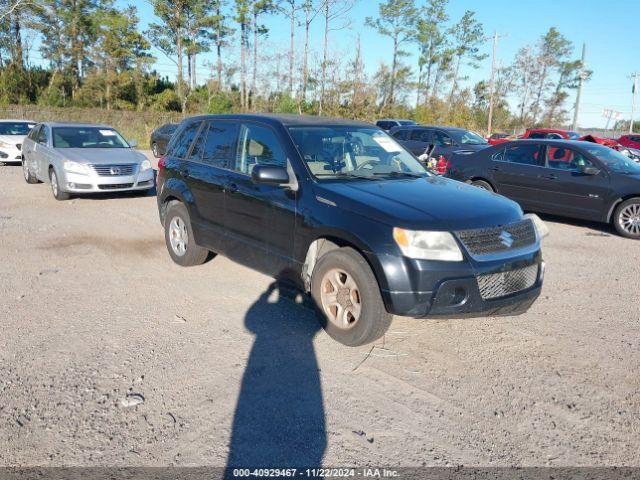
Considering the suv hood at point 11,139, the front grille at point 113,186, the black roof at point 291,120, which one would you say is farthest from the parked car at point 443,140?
the suv hood at point 11,139

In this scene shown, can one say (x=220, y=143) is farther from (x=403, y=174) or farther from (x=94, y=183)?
(x=94, y=183)

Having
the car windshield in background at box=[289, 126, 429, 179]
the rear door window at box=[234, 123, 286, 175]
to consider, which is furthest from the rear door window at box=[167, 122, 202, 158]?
the car windshield in background at box=[289, 126, 429, 179]

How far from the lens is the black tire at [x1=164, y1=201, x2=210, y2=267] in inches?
235

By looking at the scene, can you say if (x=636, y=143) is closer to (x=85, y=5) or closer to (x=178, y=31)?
(x=178, y=31)

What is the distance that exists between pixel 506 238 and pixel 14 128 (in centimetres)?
1780

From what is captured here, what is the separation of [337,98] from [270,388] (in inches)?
1663

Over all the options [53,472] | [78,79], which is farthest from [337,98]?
[53,472]

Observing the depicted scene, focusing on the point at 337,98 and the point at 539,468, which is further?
the point at 337,98

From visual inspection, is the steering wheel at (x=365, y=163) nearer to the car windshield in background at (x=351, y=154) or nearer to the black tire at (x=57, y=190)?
the car windshield in background at (x=351, y=154)

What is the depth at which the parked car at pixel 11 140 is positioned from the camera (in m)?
16.5

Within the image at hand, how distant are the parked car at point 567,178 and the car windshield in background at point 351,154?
440 centimetres

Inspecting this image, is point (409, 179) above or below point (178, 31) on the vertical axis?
below

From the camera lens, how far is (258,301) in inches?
202

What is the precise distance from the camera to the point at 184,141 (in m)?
6.20
